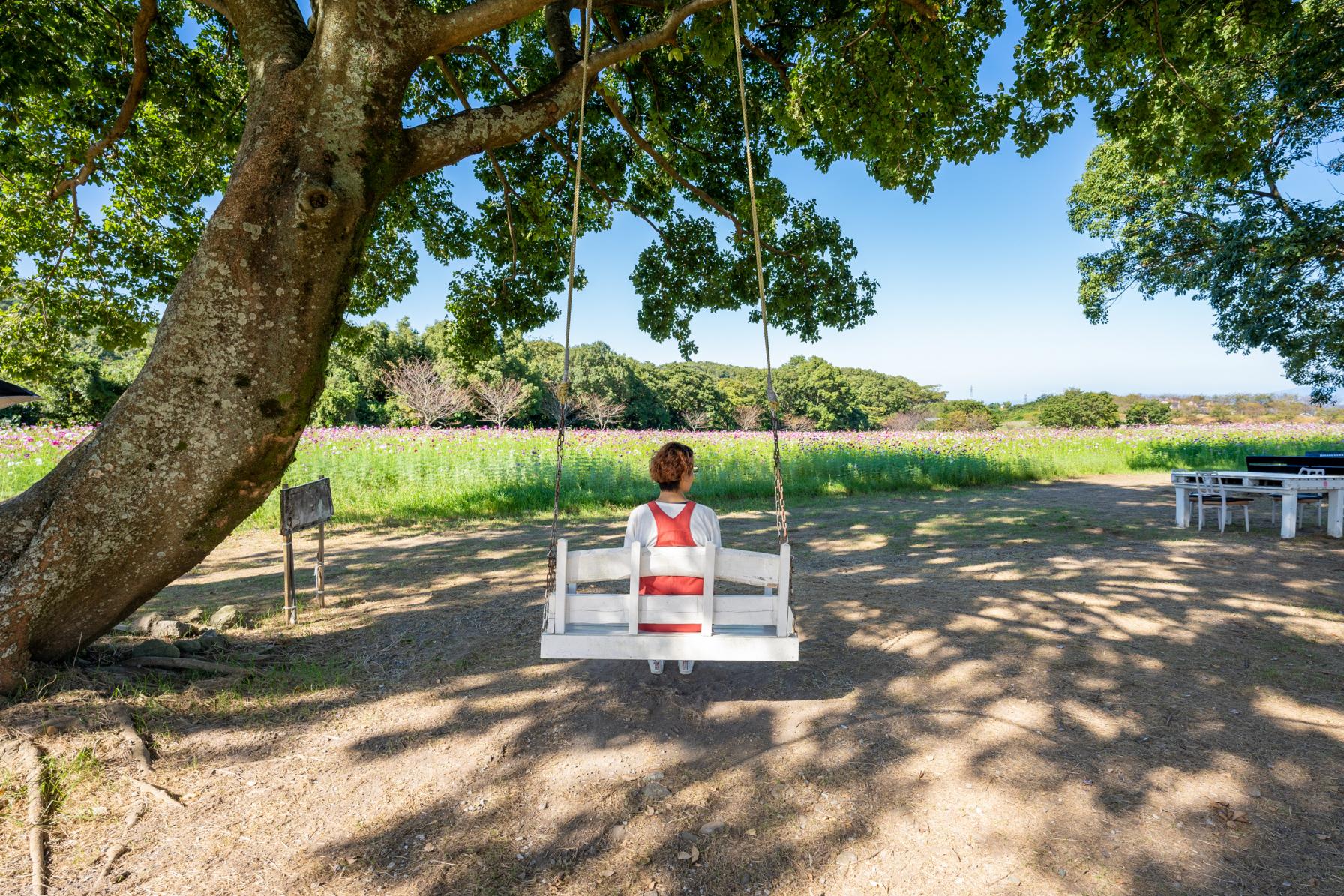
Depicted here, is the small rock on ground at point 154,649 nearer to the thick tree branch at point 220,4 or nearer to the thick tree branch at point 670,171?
the thick tree branch at point 220,4

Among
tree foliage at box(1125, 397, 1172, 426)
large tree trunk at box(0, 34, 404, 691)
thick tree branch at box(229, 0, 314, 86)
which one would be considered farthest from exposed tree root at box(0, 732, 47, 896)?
tree foliage at box(1125, 397, 1172, 426)

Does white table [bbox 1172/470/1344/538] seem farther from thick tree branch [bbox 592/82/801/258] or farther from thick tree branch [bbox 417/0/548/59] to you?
thick tree branch [bbox 417/0/548/59]

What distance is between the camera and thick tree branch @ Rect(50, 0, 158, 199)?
5.01 m

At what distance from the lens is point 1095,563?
6.94 metres

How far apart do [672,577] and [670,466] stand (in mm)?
673

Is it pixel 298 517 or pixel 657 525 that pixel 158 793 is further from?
pixel 298 517

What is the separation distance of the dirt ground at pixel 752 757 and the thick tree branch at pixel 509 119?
137 inches

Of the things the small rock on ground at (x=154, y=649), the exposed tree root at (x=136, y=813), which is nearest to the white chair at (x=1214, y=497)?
the exposed tree root at (x=136, y=813)

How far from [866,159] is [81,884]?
8.68 metres

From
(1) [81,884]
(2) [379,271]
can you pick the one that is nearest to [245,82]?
(2) [379,271]

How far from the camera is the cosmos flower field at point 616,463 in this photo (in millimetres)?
11969

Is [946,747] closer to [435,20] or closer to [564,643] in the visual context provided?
[564,643]

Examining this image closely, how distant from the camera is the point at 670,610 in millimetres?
3232

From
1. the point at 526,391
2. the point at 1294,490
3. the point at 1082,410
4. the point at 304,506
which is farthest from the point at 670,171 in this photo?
the point at 1082,410
